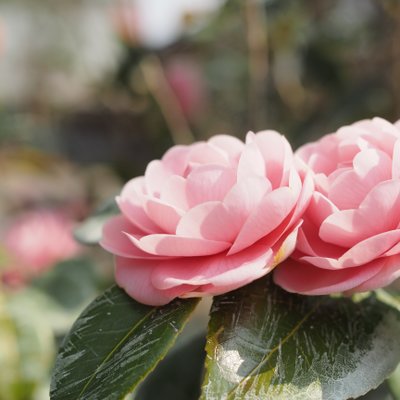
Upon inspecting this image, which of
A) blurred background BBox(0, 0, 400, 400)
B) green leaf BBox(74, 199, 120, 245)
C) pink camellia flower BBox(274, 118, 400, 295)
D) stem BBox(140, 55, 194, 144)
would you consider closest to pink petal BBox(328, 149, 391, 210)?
pink camellia flower BBox(274, 118, 400, 295)

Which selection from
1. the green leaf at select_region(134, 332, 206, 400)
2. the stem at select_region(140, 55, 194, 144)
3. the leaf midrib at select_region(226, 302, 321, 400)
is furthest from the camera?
the stem at select_region(140, 55, 194, 144)

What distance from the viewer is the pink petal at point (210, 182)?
42cm

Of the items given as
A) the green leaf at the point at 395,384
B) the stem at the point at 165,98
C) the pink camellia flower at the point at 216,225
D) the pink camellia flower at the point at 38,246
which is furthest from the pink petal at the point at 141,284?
the stem at the point at 165,98

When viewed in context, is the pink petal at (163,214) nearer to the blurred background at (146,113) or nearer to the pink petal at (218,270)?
the pink petal at (218,270)

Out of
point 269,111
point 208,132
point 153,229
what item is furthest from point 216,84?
point 153,229

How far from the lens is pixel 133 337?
0.42 m

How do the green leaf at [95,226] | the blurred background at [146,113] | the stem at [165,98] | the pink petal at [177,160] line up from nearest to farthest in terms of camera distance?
the pink petal at [177,160]
the green leaf at [95,226]
the blurred background at [146,113]
the stem at [165,98]

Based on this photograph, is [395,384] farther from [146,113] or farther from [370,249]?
[146,113]

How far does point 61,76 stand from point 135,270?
371 centimetres

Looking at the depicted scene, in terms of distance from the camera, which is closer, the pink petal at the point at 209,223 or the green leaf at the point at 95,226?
the pink petal at the point at 209,223

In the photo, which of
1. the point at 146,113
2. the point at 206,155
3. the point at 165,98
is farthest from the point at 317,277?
the point at 146,113

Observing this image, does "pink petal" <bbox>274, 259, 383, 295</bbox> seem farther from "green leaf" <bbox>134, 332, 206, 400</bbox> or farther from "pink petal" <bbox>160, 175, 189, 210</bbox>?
"green leaf" <bbox>134, 332, 206, 400</bbox>

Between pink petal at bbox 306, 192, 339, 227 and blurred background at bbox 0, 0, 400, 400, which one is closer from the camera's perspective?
pink petal at bbox 306, 192, 339, 227

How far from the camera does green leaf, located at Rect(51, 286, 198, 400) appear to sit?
39 centimetres
